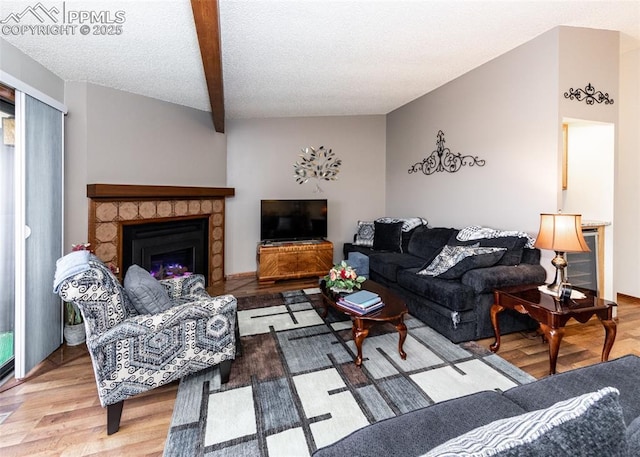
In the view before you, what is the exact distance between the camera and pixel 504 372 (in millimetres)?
2205

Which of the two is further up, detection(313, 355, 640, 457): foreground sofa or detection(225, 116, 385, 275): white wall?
detection(225, 116, 385, 275): white wall

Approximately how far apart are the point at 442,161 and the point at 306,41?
2522 mm

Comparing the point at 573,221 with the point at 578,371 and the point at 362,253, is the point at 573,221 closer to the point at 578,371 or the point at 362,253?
the point at 578,371

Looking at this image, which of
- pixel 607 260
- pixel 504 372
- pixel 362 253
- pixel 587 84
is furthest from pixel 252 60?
pixel 607 260

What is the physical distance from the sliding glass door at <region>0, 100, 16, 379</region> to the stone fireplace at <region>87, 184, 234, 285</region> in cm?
74

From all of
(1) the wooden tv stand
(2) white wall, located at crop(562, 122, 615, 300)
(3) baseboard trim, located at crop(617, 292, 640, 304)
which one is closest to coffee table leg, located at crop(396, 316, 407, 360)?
(2) white wall, located at crop(562, 122, 615, 300)

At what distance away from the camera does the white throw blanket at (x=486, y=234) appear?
290 centimetres

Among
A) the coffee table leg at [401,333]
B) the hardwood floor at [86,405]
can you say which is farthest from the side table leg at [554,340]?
the coffee table leg at [401,333]

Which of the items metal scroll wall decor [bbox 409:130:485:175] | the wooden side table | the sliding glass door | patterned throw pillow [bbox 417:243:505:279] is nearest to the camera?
the wooden side table

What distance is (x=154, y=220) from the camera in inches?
144

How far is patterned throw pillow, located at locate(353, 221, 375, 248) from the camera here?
16.6ft

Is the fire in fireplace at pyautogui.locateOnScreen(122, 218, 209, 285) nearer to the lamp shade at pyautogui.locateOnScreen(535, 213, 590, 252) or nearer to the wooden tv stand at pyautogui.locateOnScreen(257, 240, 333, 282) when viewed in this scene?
the wooden tv stand at pyautogui.locateOnScreen(257, 240, 333, 282)

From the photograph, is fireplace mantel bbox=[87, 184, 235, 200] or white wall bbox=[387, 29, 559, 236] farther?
fireplace mantel bbox=[87, 184, 235, 200]

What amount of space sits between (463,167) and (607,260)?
174cm
